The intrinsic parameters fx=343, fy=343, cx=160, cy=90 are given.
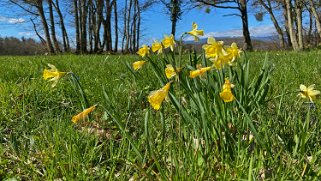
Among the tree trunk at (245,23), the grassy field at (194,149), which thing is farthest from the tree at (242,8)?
the grassy field at (194,149)

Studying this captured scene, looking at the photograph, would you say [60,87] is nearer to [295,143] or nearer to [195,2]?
[295,143]

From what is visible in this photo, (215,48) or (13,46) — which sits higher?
(13,46)

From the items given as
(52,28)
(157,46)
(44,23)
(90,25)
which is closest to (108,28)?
(90,25)

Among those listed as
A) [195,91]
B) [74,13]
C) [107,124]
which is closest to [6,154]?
[107,124]

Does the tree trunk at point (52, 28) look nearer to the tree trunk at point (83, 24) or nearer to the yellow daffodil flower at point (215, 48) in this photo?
the tree trunk at point (83, 24)

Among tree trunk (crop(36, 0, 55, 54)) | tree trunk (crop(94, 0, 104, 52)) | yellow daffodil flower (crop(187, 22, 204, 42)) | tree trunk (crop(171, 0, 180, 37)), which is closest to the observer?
yellow daffodil flower (crop(187, 22, 204, 42))

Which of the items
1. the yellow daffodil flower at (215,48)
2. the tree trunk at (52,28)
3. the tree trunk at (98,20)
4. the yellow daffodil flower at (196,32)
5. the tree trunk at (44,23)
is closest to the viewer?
the yellow daffodil flower at (215,48)

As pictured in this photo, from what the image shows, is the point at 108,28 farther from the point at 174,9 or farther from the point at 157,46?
the point at 157,46

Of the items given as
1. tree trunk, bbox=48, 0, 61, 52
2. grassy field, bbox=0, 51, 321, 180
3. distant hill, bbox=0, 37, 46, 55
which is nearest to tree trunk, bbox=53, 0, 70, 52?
tree trunk, bbox=48, 0, 61, 52

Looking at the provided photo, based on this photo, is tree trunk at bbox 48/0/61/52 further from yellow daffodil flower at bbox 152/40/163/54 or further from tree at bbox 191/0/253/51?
yellow daffodil flower at bbox 152/40/163/54

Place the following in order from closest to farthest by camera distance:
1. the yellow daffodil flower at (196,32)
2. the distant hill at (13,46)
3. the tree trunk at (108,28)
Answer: the yellow daffodil flower at (196,32) → the tree trunk at (108,28) → the distant hill at (13,46)

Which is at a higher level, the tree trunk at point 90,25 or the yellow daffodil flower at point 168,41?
the tree trunk at point 90,25

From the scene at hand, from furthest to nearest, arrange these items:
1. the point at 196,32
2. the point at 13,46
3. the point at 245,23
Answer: the point at 13,46
the point at 245,23
the point at 196,32

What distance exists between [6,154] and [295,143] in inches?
45.0
